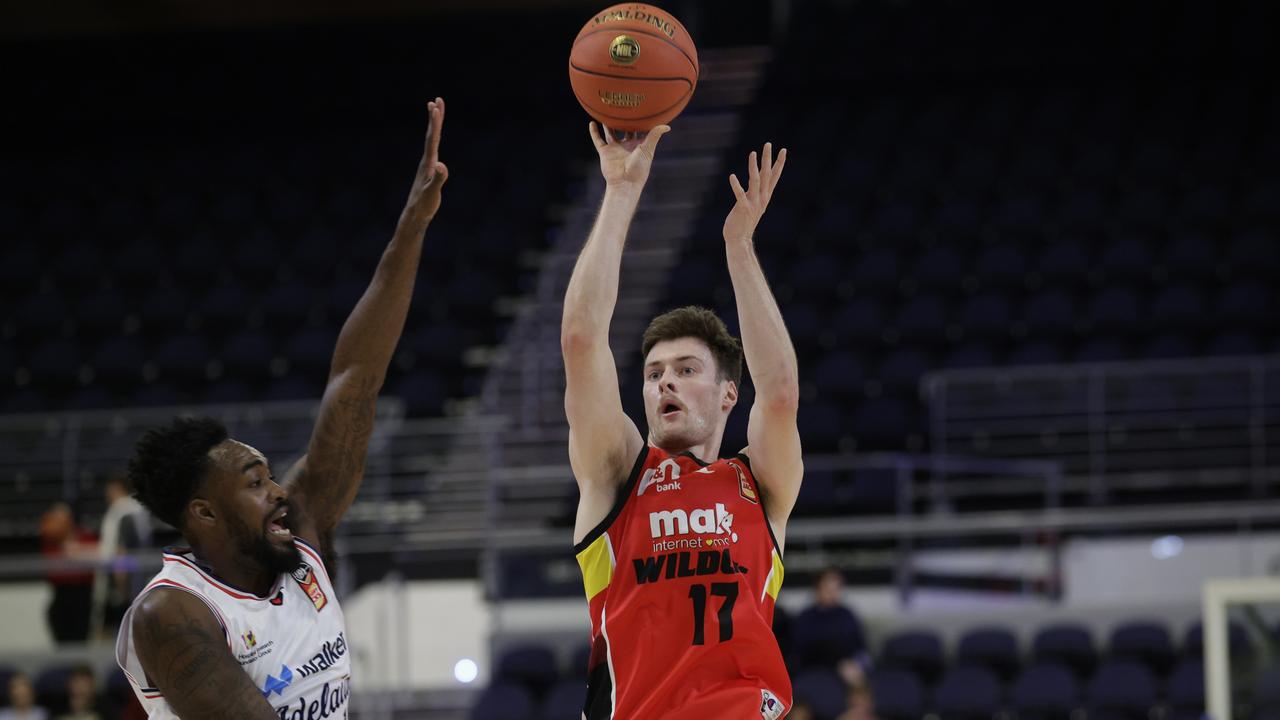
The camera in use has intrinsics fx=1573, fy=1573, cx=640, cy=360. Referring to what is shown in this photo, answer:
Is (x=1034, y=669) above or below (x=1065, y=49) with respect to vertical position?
below

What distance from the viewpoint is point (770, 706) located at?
12.9ft

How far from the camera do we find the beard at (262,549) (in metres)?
3.90

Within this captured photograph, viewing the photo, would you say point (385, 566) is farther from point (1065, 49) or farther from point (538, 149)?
point (1065, 49)

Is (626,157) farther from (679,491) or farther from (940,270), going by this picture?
(940,270)

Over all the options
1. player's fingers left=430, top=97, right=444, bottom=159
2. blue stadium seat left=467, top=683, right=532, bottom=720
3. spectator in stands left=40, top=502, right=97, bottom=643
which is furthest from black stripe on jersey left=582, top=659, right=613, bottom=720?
spectator in stands left=40, top=502, right=97, bottom=643

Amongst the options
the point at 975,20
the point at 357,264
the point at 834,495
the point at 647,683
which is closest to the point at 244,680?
the point at 647,683

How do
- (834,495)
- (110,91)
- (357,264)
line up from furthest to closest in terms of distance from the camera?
1. (110,91)
2. (357,264)
3. (834,495)

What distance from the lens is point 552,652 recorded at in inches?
428

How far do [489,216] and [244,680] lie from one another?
1432cm

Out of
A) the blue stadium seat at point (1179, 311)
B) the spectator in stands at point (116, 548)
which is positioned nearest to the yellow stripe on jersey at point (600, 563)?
the spectator in stands at point (116, 548)

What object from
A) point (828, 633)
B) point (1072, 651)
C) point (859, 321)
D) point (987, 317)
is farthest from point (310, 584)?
point (987, 317)

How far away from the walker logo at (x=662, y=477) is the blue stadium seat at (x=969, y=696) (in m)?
6.68

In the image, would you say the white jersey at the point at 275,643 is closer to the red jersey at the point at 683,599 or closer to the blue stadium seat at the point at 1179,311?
→ the red jersey at the point at 683,599

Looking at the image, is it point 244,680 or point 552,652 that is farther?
point 552,652
